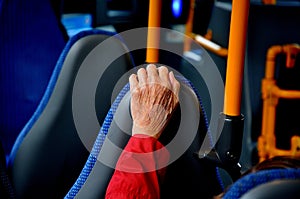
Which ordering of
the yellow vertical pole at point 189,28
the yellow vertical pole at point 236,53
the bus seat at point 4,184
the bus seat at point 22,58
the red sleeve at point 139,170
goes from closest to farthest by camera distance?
the yellow vertical pole at point 236,53 → the red sleeve at point 139,170 → the bus seat at point 4,184 → the bus seat at point 22,58 → the yellow vertical pole at point 189,28

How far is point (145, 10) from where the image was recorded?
374 cm

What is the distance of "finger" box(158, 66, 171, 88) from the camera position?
988mm

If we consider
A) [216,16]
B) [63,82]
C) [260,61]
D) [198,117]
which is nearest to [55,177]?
[63,82]

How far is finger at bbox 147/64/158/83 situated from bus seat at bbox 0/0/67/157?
716mm

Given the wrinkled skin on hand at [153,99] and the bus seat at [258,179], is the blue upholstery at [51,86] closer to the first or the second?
the wrinkled skin on hand at [153,99]

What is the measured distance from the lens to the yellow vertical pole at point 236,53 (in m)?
0.77

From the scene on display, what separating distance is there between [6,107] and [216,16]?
5.91 ft

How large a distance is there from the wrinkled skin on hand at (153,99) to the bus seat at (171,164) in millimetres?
28

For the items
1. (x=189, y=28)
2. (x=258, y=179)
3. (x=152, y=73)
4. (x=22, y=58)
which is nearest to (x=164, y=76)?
(x=152, y=73)

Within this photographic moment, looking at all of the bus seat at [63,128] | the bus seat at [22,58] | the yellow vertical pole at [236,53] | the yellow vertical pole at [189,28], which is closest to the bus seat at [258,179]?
the yellow vertical pole at [236,53]

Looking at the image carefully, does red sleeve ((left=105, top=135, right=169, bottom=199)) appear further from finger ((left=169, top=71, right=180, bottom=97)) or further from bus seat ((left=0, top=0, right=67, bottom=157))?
bus seat ((left=0, top=0, right=67, bottom=157))

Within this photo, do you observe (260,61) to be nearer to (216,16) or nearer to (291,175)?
(216,16)

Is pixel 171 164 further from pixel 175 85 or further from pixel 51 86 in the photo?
pixel 51 86

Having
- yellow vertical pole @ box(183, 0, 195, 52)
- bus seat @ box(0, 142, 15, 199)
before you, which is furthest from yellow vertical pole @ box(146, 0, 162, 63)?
yellow vertical pole @ box(183, 0, 195, 52)
